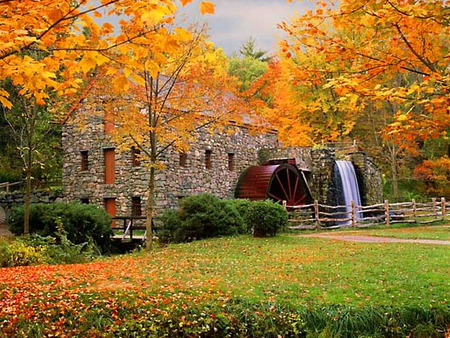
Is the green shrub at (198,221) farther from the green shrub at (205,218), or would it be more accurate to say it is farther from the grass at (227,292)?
the grass at (227,292)

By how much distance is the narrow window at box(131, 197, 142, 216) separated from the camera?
1817 centimetres

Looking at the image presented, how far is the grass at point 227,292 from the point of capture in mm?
5387

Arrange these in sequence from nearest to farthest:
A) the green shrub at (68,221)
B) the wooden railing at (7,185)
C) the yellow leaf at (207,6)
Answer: the yellow leaf at (207,6) → the green shrub at (68,221) → the wooden railing at (7,185)

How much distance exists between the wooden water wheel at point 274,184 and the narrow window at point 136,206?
4422mm

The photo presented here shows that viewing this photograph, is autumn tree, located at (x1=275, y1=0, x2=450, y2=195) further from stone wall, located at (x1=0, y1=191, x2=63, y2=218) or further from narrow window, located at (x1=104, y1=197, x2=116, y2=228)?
stone wall, located at (x1=0, y1=191, x2=63, y2=218)

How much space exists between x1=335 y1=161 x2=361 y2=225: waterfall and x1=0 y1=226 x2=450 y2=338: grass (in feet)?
43.8

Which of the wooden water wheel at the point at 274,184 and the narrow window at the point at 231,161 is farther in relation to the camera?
the narrow window at the point at 231,161

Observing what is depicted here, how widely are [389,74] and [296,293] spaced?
3.03 meters

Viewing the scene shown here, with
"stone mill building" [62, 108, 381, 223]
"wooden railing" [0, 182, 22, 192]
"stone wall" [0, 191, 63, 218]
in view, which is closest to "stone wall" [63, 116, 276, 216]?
"stone mill building" [62, 108, 381, 223]

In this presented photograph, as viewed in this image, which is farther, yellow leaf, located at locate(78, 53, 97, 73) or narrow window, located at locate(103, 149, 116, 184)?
narrow window, located at locate(103, 149, 116, 184)

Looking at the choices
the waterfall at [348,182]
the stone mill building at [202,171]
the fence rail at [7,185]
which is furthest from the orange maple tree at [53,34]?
the fence rail at [7,185]

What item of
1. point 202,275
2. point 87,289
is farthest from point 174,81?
point 87,289

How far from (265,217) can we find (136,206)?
6.47m

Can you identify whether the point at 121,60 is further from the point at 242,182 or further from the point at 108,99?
the point at 242,182
